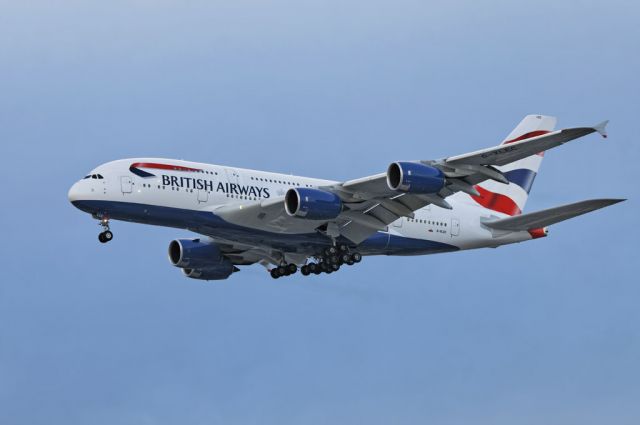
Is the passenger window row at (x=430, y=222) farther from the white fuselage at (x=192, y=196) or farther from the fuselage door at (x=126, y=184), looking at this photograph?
the fuselage door at (x=126, y=184)

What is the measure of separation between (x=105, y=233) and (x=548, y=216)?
18.2m

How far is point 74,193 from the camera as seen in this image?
49.4m

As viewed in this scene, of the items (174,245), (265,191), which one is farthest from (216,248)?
(265,191)

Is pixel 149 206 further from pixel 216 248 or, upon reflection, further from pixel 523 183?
pixel 523 183

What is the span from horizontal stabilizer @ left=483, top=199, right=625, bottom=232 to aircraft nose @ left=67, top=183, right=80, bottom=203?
1821cm

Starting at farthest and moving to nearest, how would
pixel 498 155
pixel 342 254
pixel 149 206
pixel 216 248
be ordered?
pixel 216 248
pixel 342 254
pixel 149 206
pixel 498 155

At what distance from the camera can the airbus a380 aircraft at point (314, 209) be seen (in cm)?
4738

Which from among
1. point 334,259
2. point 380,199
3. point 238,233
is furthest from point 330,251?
point 238,233

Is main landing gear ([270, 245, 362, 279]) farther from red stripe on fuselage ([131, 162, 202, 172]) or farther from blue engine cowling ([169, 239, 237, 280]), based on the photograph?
red stripe on fuselage ([131, 162, 202, 172])

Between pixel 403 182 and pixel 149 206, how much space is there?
34.1 feet

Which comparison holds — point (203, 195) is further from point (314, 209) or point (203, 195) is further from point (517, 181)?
point (517, 181)

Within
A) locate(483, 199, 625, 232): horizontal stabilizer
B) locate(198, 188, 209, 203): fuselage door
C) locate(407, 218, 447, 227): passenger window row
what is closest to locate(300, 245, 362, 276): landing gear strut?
locate(407, 218, 447, 227): passenger window row

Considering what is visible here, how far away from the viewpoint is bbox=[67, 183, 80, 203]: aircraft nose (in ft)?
162

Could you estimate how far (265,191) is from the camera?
51719 millimetres
